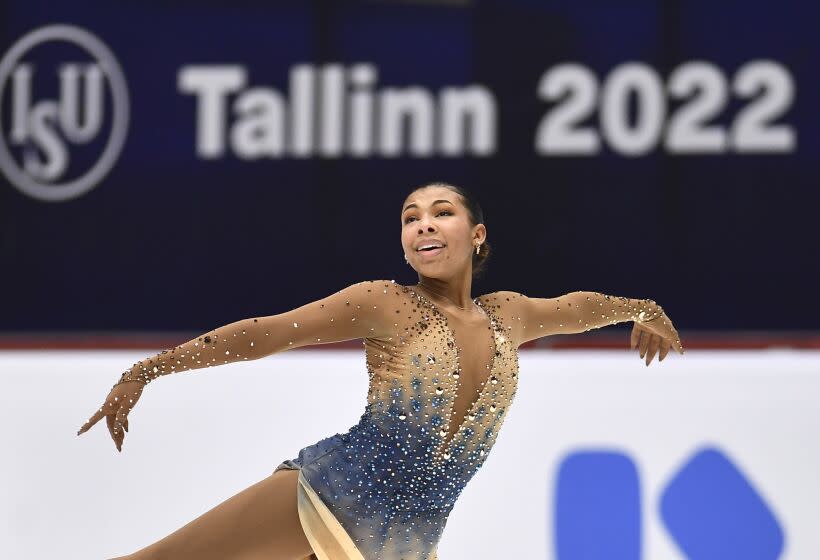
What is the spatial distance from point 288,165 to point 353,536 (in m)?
3.09

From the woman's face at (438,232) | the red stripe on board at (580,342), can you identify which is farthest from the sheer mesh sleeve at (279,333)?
the red stripe on board at (580,342)

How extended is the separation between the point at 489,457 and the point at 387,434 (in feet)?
3.27

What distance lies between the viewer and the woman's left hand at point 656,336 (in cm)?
296

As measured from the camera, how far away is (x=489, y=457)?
344 cm

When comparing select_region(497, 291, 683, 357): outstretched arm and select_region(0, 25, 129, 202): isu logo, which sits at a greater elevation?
select_region(0, 25, 129, 202): isu logo

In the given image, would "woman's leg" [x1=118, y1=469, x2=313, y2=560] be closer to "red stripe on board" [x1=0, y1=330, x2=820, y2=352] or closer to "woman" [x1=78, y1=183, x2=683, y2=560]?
"woman" [x1=78, y1=183, x2=683, y2=560]

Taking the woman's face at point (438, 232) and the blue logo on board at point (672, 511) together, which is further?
the blue logo on board at point (672, 511)

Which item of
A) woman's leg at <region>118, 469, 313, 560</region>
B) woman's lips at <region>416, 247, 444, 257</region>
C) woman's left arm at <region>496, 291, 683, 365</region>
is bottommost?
woman's leg at <region>118, 469, 313, 560</region>

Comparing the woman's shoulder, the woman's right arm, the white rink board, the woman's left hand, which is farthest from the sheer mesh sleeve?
the white rink board

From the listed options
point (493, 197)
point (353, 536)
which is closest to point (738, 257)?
point (493, 197)

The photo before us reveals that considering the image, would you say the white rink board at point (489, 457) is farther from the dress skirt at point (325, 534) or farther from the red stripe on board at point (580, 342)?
the dress skirt at point (325, 534)

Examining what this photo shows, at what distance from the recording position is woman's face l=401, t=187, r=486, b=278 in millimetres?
2572

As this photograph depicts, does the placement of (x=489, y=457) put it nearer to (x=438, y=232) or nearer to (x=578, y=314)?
(x=578, y=314)

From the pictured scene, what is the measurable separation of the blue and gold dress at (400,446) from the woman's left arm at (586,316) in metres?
0.22
